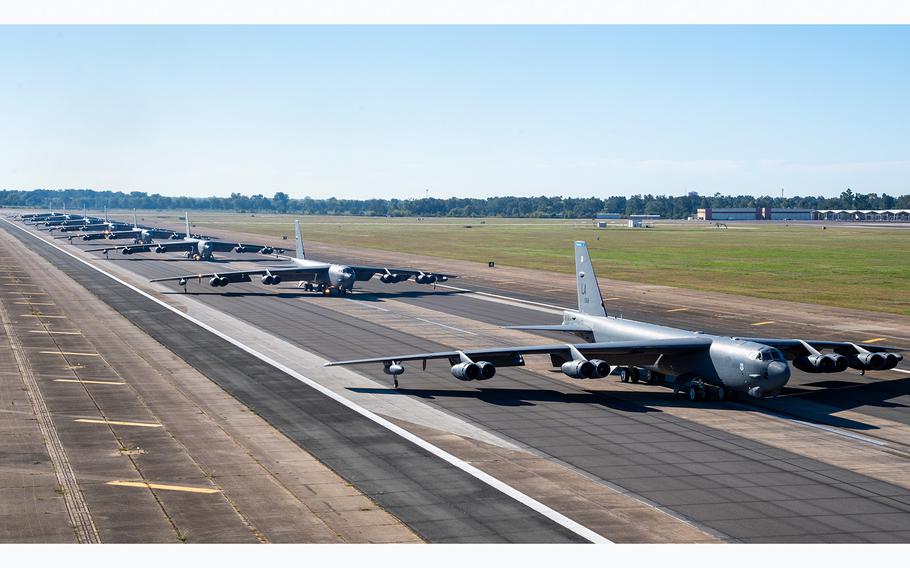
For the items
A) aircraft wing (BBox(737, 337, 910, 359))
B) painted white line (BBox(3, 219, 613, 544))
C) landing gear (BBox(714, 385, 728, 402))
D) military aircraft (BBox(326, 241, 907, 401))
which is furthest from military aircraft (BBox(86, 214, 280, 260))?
landing gear (BBox(714, 385, 728, 402))

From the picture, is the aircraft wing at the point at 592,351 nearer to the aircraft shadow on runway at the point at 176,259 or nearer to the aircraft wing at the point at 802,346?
the aircraft wing at the point at 802,346

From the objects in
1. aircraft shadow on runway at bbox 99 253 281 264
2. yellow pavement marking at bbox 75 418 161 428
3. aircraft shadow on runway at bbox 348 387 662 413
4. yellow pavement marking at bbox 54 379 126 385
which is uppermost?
yellow pavement marking at bbox 75 418 161 428

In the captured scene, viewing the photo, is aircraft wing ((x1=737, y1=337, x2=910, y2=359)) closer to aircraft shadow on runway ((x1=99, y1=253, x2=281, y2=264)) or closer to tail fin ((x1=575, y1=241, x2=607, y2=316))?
tail fin ((x1=575, y1=241, x2=607, y2=316))

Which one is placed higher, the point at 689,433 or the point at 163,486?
the point at 163,486

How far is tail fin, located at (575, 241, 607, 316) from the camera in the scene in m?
50.7

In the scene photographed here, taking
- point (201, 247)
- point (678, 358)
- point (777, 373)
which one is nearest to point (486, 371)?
point (678, 358)

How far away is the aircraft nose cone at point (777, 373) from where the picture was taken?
1503 inches

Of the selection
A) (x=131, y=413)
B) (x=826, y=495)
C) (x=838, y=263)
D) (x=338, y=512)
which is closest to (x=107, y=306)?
(x=131, y=413)

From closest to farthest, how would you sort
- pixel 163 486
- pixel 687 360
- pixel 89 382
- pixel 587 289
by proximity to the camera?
pixel 163 486, pixel 687 360, pixel 89 382, pixel 587 289

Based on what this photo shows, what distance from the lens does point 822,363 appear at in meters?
42.5

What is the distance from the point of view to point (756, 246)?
165000 millimetres

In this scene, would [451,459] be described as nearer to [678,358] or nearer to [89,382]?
[678,358]

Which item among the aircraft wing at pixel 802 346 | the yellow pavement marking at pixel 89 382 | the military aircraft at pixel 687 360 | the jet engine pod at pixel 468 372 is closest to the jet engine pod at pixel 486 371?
the military aircraft at pixel 687 360

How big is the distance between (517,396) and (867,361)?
54.3 feet
